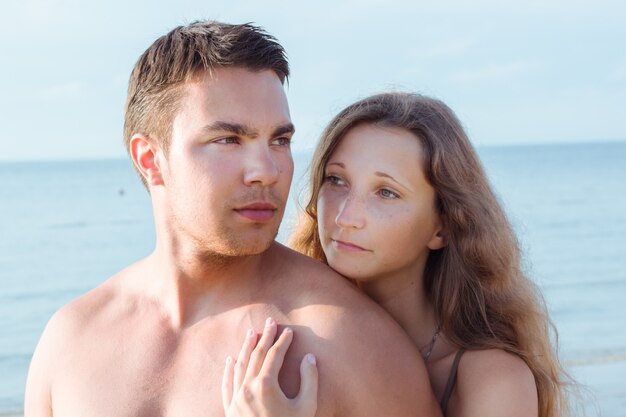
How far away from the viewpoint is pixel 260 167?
324cm

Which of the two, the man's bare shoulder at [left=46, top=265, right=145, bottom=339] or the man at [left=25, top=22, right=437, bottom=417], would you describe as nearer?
the man at [left=25, top=22, right=437, bottom=417]

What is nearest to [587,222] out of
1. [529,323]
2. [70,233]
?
[70,233]

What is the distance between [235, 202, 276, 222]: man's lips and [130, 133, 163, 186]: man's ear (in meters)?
0.44

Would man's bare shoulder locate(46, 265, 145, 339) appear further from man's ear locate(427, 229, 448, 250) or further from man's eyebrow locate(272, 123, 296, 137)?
man's ear locate(427, 229, 448, 250)

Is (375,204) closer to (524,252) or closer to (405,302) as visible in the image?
(405,302)

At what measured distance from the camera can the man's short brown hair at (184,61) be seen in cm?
337

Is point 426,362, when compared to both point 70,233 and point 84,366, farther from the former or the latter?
point 70,233

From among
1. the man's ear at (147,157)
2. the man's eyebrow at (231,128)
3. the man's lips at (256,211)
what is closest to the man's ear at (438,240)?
the man's lips at (256,211)

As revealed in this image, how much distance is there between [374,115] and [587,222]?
73.1 ft

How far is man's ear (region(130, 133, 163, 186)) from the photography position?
3547 mm

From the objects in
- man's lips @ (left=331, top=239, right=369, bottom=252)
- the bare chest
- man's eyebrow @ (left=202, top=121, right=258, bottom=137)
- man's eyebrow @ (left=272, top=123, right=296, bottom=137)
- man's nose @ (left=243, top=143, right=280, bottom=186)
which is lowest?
the bare chest

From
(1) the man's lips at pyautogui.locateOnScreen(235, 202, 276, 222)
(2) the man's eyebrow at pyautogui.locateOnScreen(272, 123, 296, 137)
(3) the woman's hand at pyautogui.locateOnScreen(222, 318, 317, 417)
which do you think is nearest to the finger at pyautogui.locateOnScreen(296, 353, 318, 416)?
(3) the woman's hand at pyautogui.locateOnScreen(222, 318, 317, 417)

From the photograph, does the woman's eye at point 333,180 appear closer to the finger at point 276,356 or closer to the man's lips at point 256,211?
the man's lips at point 256,211

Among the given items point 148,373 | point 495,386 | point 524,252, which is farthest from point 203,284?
point 524,252
